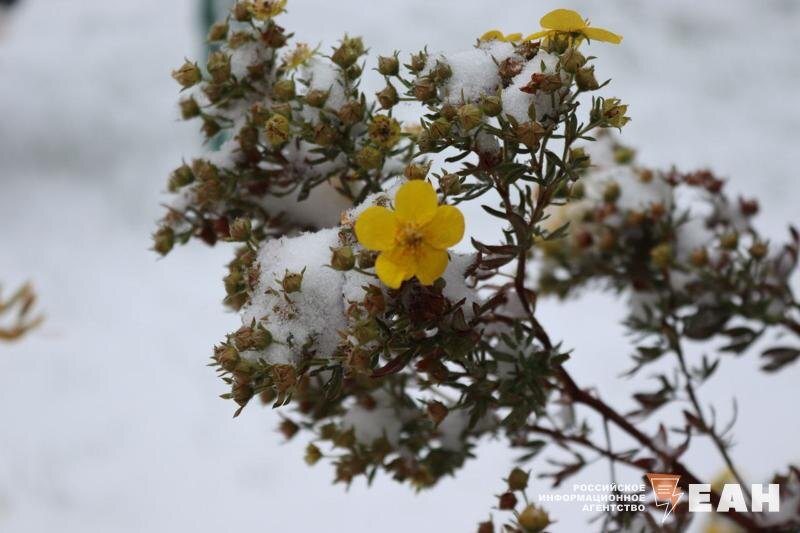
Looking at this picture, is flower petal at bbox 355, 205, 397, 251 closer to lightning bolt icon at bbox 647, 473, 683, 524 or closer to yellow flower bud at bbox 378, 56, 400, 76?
yellow flower bud at bbox 378, 56, 400, 76

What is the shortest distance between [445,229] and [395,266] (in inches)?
1.2

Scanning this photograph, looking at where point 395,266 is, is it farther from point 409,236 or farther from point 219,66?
point 219,66

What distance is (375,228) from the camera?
40 centimetres

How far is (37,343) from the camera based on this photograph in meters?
1.59

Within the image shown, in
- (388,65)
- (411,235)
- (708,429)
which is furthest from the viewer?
(708,429)

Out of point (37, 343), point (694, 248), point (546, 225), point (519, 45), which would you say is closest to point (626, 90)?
point (546, 225)

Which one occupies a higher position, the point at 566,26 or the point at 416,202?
the point at 566,26

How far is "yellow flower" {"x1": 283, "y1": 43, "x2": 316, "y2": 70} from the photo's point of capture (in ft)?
1.77

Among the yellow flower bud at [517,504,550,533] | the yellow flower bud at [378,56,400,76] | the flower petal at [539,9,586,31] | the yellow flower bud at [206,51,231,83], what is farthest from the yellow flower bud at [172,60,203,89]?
the yellow flower bud at [517,504,550,533]

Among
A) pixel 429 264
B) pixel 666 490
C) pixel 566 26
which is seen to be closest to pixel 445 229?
pixel 429 264

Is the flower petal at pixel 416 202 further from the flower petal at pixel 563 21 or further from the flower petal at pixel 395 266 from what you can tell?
the flower petal at pixel 563 21

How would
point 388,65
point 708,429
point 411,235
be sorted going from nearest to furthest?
point 411,235, point 388,65, point 708,429

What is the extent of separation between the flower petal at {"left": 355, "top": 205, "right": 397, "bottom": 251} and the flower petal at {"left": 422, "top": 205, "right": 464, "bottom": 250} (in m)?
0.02

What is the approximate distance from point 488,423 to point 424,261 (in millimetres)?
261
